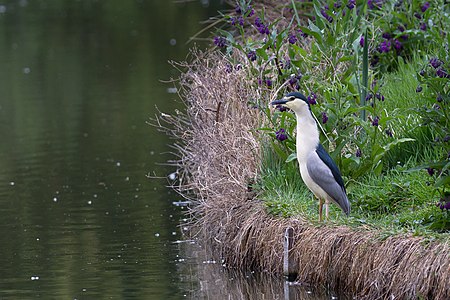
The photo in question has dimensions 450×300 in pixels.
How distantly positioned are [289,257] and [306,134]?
3.38 feet

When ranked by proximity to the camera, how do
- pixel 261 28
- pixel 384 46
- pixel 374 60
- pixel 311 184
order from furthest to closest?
1. pixel 374 60
2. pixel 384 46
3. pixel 261 28
4. pixel 311 184

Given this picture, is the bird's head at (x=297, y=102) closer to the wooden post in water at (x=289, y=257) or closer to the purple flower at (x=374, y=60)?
the wooden post in water at (x=289, y=257)

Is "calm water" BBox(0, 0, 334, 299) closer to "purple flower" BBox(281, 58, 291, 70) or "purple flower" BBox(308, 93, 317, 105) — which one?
"purple flower" BBox(308, 93, 317, 105)

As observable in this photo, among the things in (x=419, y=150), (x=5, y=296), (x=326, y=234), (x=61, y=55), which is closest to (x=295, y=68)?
(x=419, y=150)

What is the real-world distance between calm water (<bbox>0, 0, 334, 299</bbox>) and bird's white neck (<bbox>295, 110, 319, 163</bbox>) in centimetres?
118

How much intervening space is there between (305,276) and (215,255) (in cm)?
156

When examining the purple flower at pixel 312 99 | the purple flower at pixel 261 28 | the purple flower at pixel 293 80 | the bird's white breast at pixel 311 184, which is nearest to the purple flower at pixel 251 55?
the purple flower at pixel 261 28

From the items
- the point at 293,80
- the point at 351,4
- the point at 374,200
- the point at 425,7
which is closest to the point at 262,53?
the point at 293,80

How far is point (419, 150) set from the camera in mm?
10336

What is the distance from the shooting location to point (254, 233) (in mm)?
10000

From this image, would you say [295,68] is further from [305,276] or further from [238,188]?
[305,276]

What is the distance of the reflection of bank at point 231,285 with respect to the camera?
30.6ft

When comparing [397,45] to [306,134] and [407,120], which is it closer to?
[407,120]

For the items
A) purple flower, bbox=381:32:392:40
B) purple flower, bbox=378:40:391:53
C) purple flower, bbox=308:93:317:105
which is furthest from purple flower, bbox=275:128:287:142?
purple flower, bbox=381:32:392:40
